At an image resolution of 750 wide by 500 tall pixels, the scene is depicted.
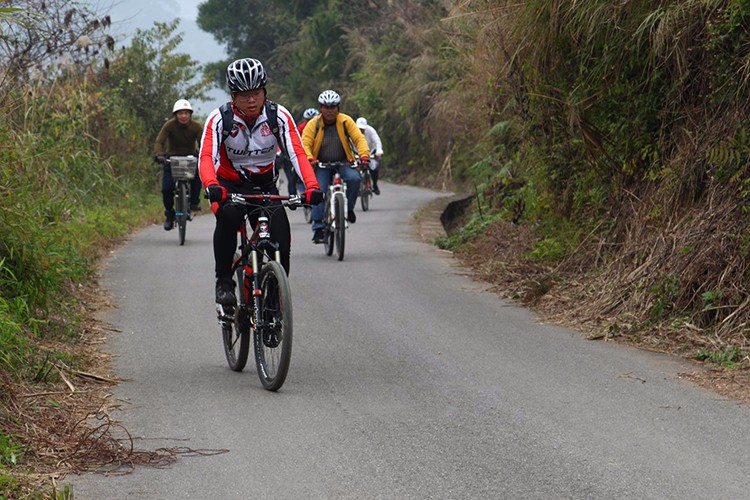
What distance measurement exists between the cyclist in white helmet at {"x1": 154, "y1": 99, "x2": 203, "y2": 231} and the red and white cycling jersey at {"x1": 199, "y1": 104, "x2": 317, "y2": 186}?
885 centimetres

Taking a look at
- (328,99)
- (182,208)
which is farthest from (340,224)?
(182,208)

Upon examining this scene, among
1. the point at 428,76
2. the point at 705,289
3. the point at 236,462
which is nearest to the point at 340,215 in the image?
the point at 705,289

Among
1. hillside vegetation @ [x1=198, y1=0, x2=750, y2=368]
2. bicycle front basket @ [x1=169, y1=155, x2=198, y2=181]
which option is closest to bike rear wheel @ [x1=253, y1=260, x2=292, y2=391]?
hillside vegetation @ [x1=198, y1=0, x2=750, y2=368]

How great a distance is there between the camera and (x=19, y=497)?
5.45m

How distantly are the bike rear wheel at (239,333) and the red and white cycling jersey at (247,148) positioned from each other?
0.64 metres

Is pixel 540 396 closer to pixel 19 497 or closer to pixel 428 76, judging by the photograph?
pixel 19 497

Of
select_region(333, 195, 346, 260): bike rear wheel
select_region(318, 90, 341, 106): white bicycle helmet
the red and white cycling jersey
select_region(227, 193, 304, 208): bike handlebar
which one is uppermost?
select_region(318, 90, 341, 106): white bicycle helmet

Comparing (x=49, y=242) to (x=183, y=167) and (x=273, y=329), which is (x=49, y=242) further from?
(x=183, y=167)

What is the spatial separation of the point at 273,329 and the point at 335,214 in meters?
7.87

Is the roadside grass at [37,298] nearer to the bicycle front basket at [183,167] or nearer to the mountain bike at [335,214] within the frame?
the bicycle front basket at [183,167]

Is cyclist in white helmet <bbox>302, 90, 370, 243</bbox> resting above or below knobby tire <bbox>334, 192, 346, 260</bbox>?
above

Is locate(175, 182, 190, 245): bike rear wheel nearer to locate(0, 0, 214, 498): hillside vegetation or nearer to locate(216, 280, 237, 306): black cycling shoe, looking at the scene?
locate(0, 0, 214, 498): hillside vegetation

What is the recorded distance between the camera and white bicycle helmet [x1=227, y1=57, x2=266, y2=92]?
827 centimetres

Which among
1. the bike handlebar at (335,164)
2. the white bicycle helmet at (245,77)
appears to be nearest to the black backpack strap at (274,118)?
the white bicycle helmet at (245,77)
